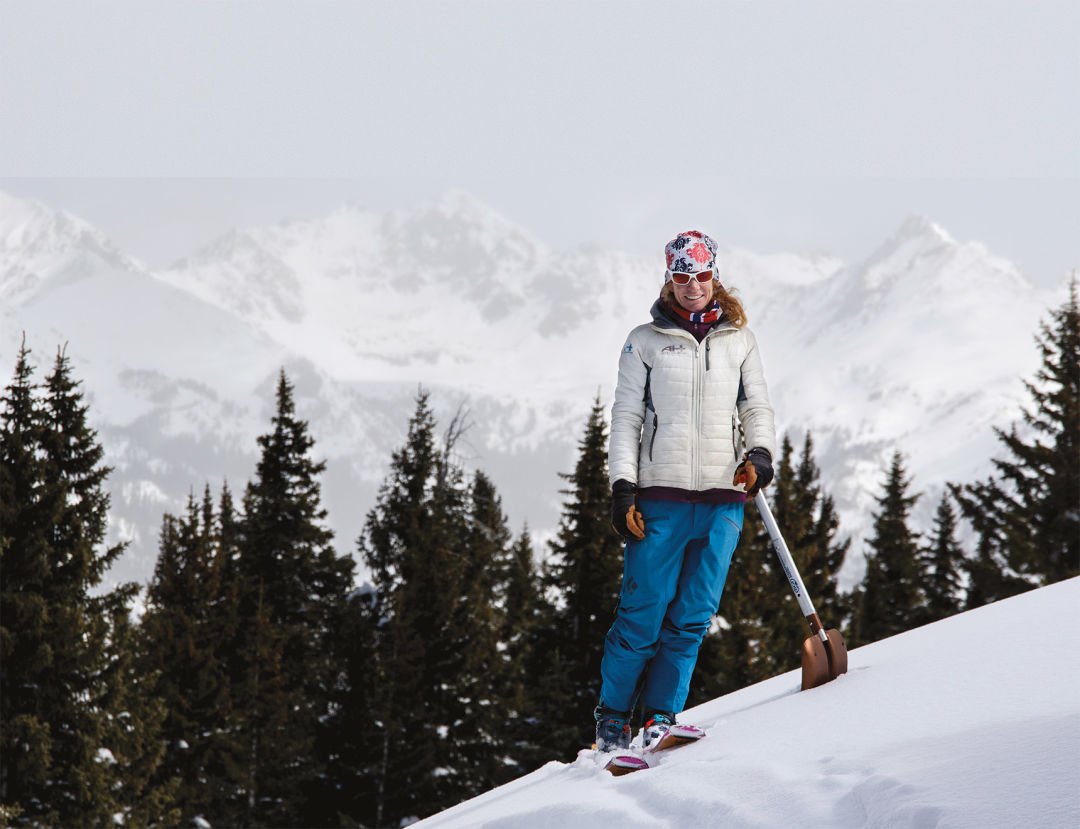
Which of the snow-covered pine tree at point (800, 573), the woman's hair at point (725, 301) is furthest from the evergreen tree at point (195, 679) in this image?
the woman's hair at point (725, 301)

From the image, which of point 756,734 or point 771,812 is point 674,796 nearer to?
point 771,812

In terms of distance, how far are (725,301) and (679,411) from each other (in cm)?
72

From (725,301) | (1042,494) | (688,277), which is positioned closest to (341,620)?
(1042,494)

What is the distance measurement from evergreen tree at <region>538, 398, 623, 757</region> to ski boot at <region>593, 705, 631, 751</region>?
18.7 metres

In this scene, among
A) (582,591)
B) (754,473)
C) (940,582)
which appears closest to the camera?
(754,473)

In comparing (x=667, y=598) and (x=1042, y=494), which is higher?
(x=1042, y=494)

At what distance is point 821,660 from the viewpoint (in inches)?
237

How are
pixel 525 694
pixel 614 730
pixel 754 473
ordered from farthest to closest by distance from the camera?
pixel 525 694 → pixel 614 730 → pixel 754 473

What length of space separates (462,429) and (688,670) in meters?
30.1

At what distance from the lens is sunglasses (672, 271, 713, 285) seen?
556cm

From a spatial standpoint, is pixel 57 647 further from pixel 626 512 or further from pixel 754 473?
pixel 754 473

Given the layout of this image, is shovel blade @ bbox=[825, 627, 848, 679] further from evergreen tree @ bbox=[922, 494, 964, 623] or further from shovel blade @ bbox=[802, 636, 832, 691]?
evergreen tree @ bbox=[922, 494, 964, 623]

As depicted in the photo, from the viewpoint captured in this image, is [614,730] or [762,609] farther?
[762,609]

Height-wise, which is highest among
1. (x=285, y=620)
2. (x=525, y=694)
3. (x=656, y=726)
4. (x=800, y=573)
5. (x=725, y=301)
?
(x=800, y=573)
